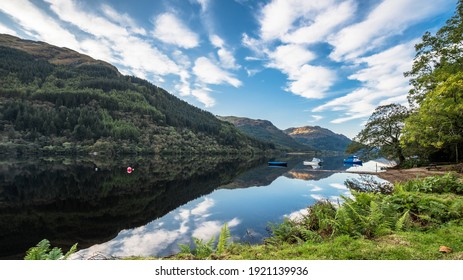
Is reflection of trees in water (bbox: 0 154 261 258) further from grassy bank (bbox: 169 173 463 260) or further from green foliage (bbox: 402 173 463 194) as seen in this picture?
green foliage (bbox: 402 173 463 194)

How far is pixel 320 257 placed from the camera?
28.6 feet

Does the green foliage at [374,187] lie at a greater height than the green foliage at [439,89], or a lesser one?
lesser

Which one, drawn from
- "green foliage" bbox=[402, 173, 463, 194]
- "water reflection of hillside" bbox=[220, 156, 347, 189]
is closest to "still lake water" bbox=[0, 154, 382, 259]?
"water reflection of hillside" bbox=[220, 156, 347, 189]

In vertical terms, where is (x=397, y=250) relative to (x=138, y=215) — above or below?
above

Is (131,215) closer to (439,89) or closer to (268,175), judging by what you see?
(439,89)

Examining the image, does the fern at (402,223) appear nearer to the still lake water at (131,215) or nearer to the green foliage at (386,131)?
the still lake water at (131,215)

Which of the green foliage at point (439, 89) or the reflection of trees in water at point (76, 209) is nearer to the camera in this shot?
the reflection of trees in water at point (76, 209)

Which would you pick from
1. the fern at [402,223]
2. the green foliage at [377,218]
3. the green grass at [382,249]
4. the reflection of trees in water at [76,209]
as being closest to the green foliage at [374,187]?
the green foliage at [377,218]

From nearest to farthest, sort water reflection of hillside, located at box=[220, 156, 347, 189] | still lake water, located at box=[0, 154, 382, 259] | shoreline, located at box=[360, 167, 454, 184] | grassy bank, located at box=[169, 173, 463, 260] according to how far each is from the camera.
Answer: grassy bank, located at box=[169, 173, 463, 260], still lake water, located at box=[0, 154, 382, 259], shoreline, located at box=[360, 167, 454, 184], water reflection of hillside, located at box=[220, 156, 347, 189]

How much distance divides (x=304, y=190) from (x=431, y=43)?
81.8 feet

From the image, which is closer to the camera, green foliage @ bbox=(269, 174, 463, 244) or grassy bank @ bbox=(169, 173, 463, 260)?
grassy bank @ bbox=(169, 173, 463, 260)
